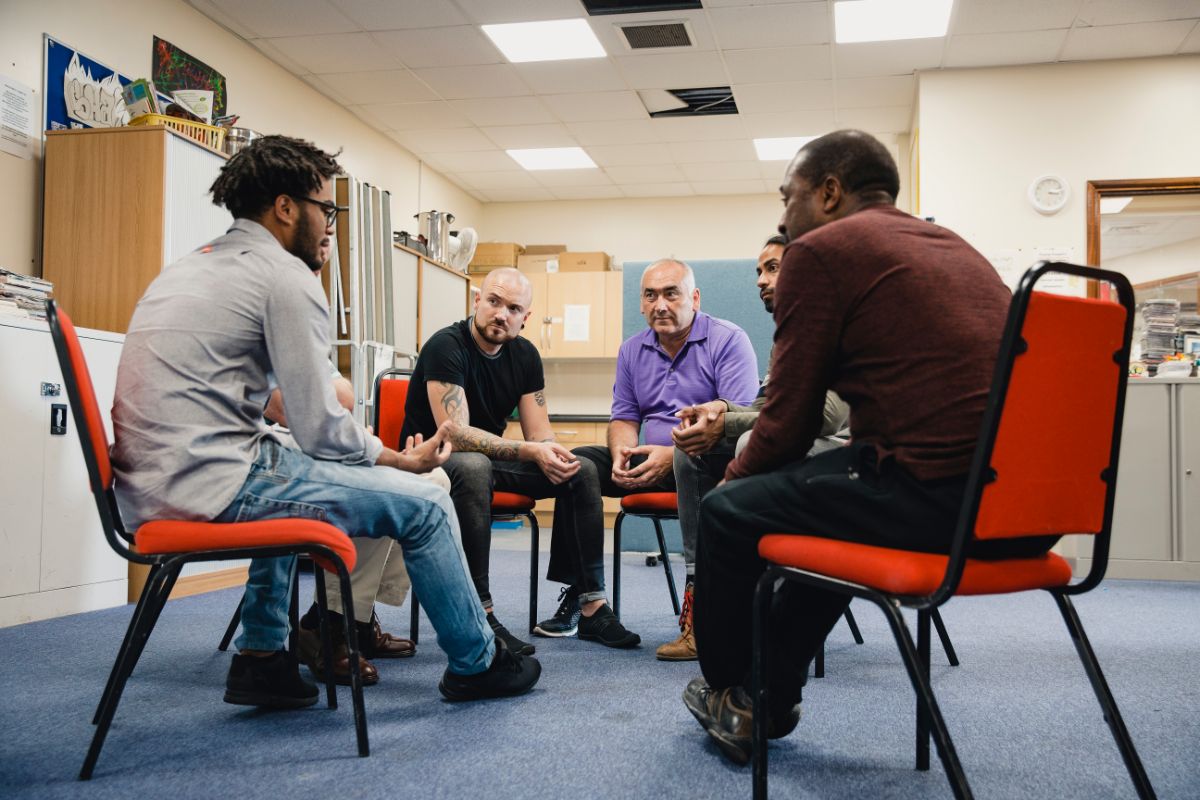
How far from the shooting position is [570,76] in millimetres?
5512

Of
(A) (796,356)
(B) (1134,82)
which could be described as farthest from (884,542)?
(B) (1134,82)

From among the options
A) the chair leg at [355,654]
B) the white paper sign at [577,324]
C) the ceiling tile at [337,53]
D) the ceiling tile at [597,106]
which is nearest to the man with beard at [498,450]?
the chair leg at [355,654]

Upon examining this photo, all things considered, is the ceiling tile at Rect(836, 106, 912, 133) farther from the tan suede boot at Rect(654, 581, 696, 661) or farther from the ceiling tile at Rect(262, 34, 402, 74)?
the tan suede boot at Rect(654, 581, 696, 661)

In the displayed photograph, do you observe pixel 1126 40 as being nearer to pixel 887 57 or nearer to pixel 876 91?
pixel 887 57

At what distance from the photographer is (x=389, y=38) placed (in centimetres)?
502

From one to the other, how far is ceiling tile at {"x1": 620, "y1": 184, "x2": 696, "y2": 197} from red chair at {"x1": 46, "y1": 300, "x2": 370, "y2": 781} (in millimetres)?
6688

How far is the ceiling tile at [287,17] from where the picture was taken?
4590 millimetres

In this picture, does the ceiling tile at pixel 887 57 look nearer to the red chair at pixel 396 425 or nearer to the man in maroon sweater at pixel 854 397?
the red chair at pixel 396 425

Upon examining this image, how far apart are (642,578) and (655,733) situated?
2225mm

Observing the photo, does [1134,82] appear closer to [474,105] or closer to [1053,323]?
[474,105]

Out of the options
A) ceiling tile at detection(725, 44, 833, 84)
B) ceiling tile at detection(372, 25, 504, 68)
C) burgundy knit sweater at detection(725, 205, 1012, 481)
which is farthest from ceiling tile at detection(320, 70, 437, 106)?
burgundy knit sweater at detection(725, 205, 1012, 481)

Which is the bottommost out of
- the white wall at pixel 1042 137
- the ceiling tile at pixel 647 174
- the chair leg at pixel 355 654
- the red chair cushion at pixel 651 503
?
the chair leg at pixel 355 654

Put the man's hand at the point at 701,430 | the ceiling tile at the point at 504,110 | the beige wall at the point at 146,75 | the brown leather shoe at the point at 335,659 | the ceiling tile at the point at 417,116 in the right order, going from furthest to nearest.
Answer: the ceiling tile at the point at 417,116 < the ceiling tile at the point at 504,110 < the beige wall at the point at 146,75 < the man's hand at the point at 701,430 < the brown leather shoe at the point at 335,659

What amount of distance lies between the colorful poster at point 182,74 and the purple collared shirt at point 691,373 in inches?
112
